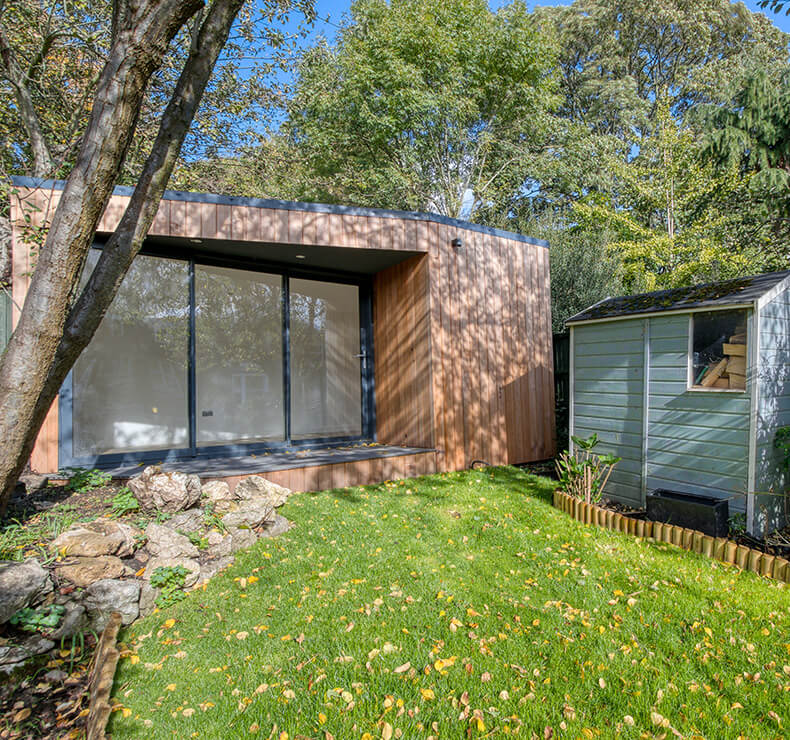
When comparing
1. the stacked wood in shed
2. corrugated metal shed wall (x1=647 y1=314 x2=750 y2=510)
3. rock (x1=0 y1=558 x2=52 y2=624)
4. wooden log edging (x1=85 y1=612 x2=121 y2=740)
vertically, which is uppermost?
the stacked wood in shed

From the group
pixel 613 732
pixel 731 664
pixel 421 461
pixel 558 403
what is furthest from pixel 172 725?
pixel 558 403

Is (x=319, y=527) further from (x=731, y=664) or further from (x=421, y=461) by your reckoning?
(x=731, y=664)

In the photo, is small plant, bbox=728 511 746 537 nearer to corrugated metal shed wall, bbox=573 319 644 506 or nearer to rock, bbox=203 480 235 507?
corrugated metal shed wall, bbox=573 319 644 506

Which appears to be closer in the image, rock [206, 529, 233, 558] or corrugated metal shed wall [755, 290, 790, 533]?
rock [206, 529, 233, 558]

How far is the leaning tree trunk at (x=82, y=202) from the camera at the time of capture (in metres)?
2.48

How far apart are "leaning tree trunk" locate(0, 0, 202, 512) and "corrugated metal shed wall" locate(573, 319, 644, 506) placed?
4282mm

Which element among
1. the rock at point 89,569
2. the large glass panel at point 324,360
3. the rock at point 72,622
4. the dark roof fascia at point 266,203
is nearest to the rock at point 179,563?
the rock at point 89,569

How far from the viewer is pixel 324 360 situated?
6.21 m

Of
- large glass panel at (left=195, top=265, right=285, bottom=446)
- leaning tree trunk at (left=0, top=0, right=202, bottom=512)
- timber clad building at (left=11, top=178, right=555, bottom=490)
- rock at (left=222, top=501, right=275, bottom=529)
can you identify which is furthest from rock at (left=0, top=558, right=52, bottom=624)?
large glass panel at (left=195, top=265, right=285, bottom=446)

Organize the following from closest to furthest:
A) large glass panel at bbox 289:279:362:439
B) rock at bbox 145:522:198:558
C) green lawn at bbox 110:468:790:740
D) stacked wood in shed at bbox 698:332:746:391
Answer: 1. green lawn at bbox 110:468:790:740
2. rock at bbox 145:522:198:558
3. stacked wood in shed at bbox 698:332:746:391
4. large glass panel at bbox 289:279:362:439

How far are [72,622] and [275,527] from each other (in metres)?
1.57

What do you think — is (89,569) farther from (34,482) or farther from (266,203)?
(266,203)

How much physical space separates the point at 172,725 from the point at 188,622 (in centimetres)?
80

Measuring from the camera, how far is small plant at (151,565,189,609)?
286 cm
